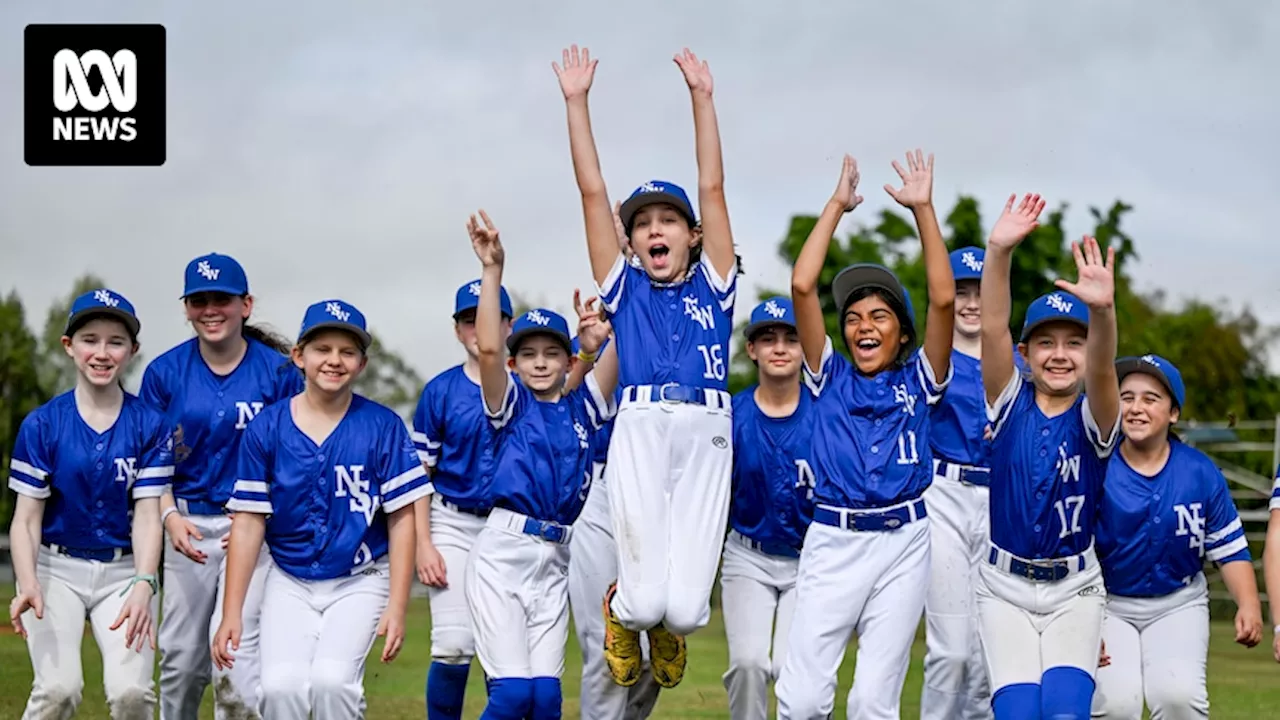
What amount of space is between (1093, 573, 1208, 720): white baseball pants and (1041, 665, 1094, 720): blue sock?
0.52 meters

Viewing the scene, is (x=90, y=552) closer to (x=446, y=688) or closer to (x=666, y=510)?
(x=446, y=688)

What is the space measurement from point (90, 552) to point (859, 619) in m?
3.88

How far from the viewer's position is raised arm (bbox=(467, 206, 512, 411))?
802 centimetres

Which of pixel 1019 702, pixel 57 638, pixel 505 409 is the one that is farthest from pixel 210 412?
pixel 1019 702

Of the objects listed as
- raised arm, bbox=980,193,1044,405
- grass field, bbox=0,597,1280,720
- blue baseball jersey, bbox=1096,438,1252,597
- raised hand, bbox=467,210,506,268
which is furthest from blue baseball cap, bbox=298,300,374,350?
grass field, bbox=0,597,1280,720

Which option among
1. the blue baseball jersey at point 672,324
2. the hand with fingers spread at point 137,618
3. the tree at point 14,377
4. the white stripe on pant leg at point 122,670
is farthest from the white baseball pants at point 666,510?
the tree at point 14,377

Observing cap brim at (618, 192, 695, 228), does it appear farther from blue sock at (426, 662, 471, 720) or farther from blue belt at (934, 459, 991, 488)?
blue sock at (426, 662, 471, 720)

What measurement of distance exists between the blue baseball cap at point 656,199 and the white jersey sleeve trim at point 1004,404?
1.60 m

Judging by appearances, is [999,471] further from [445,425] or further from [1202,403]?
[1202,403]

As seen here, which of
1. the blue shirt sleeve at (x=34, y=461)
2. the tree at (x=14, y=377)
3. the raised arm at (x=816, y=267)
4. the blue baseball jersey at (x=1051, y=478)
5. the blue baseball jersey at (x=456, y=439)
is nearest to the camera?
the raised arm at (x=816, y=267)

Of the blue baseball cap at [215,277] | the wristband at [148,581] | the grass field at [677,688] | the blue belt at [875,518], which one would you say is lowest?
the grass field at [677,688]

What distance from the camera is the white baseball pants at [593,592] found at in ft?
29.7

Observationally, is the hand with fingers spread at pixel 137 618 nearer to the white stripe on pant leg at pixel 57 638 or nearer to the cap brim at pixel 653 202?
the white stripe on pant leg at pixel 57 638

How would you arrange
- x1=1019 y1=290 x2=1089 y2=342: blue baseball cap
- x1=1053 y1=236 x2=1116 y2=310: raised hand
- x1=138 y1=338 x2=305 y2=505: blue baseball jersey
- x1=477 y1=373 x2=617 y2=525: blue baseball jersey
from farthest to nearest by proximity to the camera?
x1=138 y1=338 x2=305 y2=505: blue baseball jersey
x1=477 y1=373 x2=617 y2=525: blue baseball jersey
x1=1019 y1=290 x2=1089 y2=342: blue baseball cap
x1=1053 y1=236 x2=1116 y2=310: raised hand
